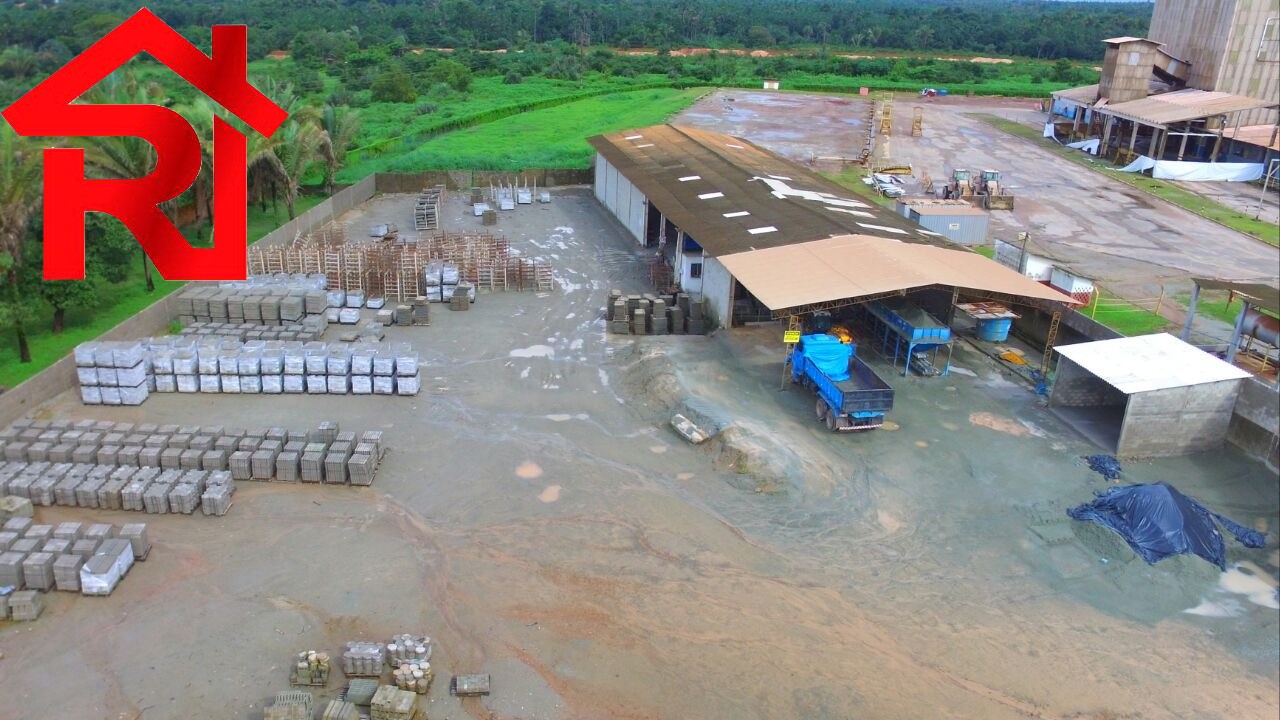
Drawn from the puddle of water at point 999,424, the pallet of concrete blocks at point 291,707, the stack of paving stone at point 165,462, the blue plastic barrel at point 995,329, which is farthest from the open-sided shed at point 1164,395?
the pallet of concrete blocks at point 291,707

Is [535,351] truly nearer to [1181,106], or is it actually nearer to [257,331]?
[257,331]

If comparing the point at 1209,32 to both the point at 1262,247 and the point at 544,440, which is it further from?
the point at 544,440

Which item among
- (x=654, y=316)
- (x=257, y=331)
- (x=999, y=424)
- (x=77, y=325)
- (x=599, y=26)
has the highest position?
(x=599, y=26)

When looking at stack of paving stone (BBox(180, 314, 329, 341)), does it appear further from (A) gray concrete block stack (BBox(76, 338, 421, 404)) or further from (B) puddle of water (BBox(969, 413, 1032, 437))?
(B) puddle of water (BBox(969, 413, 1032, 437))

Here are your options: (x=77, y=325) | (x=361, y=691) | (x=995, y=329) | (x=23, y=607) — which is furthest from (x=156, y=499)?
(x=995, y=329)

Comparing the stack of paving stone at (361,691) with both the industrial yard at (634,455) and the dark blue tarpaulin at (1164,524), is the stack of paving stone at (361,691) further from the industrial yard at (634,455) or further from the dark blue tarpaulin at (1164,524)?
the dark blue tarpaulin at (1164,524)

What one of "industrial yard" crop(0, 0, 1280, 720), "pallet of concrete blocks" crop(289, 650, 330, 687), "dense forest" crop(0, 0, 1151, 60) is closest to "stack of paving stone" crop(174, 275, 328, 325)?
"industrial yard" crop(0, 0, 1280, 720)

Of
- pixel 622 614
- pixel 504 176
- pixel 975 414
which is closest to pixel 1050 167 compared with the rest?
pixel 504 176
